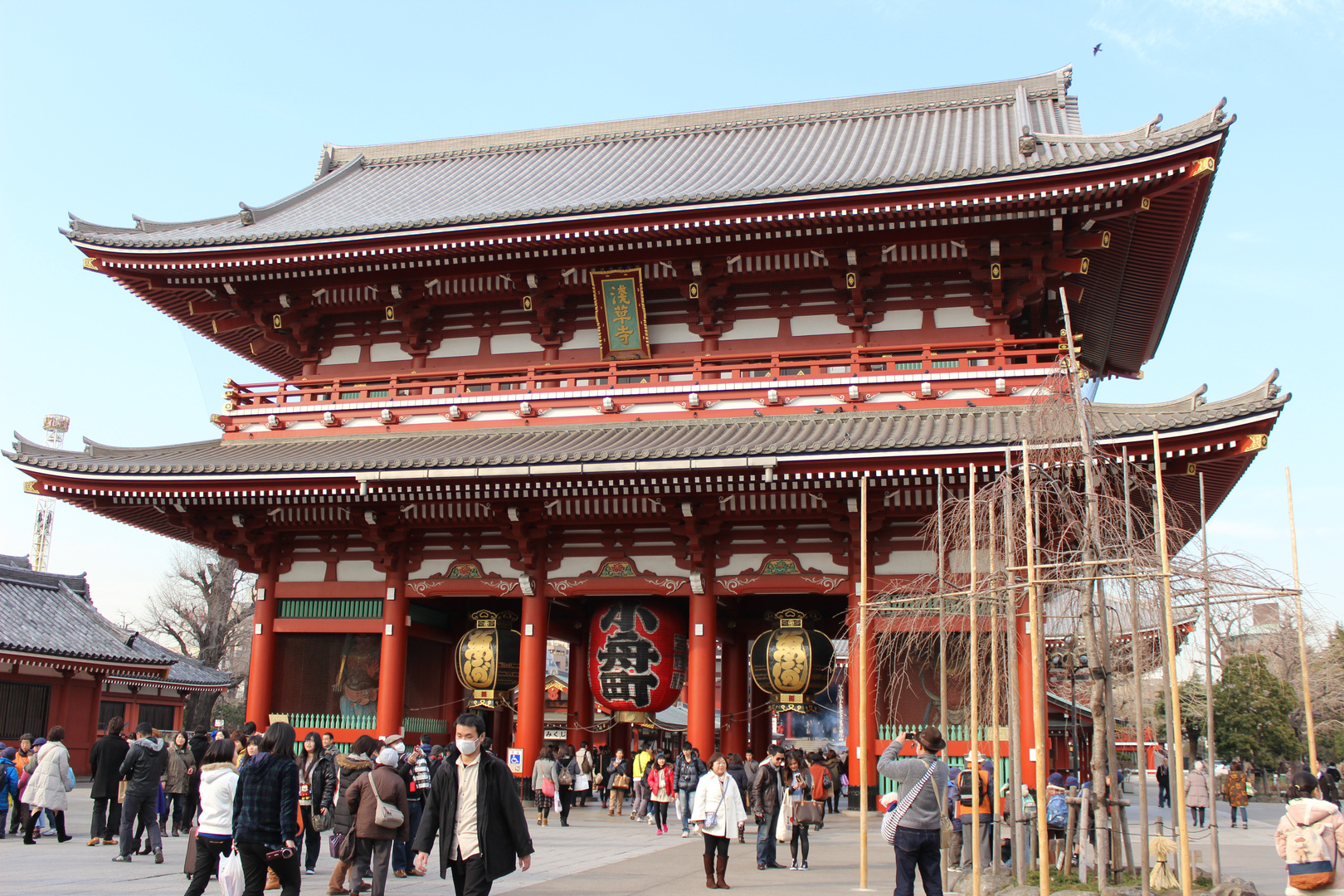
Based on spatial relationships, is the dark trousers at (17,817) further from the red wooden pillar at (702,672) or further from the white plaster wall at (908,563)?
the white plaster wall at (908,563)

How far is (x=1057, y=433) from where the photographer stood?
11141mm

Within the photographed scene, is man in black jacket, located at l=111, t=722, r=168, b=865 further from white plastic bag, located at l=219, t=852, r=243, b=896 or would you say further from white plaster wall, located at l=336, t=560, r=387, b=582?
white plaster wall, located at l=336, t=560, r=387, b=582

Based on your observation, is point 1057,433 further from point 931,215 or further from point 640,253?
point 640,253

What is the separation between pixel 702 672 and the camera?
1741 cm

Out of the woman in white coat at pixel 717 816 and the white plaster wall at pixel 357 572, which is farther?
the white plaster wall at pixel 357 572

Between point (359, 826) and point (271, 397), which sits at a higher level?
point (271, 397)

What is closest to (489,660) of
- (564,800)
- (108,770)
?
(564,800)

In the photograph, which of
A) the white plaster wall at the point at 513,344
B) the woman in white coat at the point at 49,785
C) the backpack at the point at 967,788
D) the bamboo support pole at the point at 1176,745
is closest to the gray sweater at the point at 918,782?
the bamboo support pole at the point at 1176,745

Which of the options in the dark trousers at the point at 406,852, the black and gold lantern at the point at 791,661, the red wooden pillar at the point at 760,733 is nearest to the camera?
the dark trousers at the point at 406,852

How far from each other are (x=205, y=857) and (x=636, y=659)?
10.7m

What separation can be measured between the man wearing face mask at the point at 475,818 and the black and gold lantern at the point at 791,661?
1107cm

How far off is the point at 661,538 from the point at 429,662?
6.05 m

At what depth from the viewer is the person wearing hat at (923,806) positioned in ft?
27.2

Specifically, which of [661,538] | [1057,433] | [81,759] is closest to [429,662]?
[661,538]
